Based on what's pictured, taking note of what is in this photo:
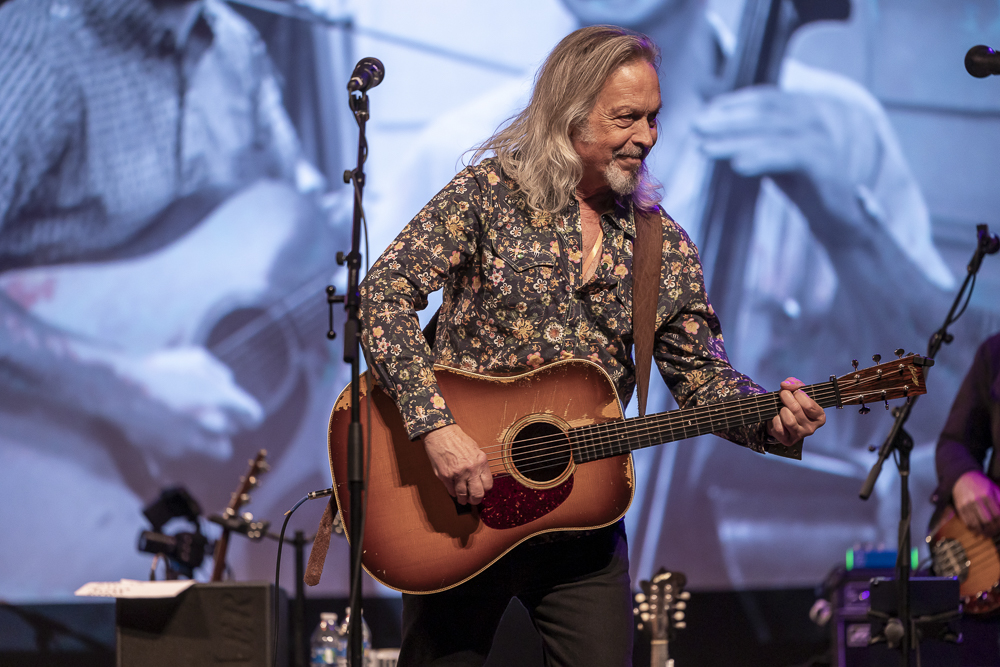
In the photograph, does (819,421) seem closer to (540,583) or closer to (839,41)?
(540,583)

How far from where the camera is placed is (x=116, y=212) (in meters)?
5.10

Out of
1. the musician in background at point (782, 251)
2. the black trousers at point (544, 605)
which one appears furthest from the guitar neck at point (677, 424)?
the musician in background at point (782, 251)

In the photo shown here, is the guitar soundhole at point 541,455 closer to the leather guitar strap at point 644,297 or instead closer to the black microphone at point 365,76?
the leather guitar strap at point 644,297

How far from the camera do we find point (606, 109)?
8.24ft

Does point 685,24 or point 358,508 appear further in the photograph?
point 685,24

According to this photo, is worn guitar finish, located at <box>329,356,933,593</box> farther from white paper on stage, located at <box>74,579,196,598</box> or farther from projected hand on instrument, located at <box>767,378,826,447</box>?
white paper on stage, located at <box>74,579,196,598</box>

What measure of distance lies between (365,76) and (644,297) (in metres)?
0.99

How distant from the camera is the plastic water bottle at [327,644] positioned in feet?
15.1

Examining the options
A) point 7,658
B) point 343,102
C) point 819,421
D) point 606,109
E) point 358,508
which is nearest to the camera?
point 358,508

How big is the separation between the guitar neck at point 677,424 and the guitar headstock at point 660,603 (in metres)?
1.66

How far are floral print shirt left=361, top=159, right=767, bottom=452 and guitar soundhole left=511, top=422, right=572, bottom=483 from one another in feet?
0.66

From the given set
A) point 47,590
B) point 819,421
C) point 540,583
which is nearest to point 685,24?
point 819,421

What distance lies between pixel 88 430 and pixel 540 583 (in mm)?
3658

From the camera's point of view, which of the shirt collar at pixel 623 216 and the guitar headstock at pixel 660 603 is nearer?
the shirt collar at pixel 623 216
